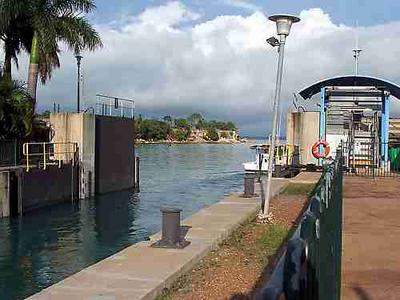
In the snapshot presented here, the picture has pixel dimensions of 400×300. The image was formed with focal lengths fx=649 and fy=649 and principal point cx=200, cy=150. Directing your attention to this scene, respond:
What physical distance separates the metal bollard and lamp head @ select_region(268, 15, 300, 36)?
5508mm

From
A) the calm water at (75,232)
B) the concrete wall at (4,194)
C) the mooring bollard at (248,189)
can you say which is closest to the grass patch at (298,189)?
the mooring bollard at (248,189)

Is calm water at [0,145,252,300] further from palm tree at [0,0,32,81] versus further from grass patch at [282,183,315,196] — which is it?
palm tree at [0,0,32,81]

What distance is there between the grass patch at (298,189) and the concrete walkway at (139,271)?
30.8ft

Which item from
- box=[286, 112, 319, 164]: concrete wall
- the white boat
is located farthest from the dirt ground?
the white boat

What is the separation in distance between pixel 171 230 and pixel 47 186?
22.9 meters

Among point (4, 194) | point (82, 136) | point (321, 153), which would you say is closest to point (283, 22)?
point (4, 194)

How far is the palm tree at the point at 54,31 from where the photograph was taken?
1491 inches

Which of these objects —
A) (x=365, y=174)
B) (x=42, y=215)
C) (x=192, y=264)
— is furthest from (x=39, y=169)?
(x=192, y=264)

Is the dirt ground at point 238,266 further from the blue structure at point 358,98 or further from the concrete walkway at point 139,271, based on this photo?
the blue structure at point 358,98

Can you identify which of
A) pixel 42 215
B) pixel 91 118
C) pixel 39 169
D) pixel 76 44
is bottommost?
pixel 42 215

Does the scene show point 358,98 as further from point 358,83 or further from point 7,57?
point 7,57

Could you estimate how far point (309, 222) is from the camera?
2844mm

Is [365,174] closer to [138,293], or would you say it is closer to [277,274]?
[138,293]

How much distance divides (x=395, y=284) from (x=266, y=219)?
677cm
